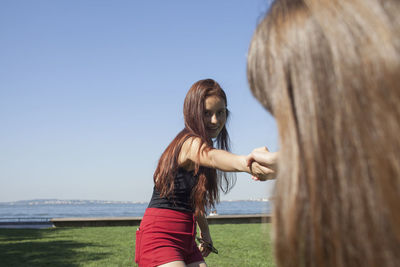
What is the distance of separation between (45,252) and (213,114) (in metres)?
8.26

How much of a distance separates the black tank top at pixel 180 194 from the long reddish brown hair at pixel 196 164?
0.14 ft

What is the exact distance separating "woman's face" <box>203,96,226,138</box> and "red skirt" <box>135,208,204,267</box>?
73 centimetres

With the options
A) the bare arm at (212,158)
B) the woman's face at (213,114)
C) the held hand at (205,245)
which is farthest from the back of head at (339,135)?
the held hand at (205,245)

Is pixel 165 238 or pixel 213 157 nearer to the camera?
pixel 213 157

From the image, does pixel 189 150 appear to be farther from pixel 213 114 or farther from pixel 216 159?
pixel 213 114

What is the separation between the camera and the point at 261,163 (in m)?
1.87

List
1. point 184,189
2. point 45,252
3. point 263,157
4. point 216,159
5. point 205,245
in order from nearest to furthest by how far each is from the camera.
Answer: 1. point 263,157
2. point 216,159
3. point 184,189
4. point 205,245
5. point 45,252

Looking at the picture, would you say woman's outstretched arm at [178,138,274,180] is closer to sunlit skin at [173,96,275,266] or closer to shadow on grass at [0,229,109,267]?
sunlit skin at [173,96,275,266]

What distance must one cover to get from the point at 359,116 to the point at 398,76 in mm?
113

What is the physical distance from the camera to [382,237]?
31.7 inches

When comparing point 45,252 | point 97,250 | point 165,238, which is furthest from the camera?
point 97,250

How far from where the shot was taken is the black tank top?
2.91m

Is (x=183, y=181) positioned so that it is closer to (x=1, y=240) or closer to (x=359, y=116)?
(x=359, y=116)

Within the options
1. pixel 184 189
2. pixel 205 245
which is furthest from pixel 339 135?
pixel 205 245
